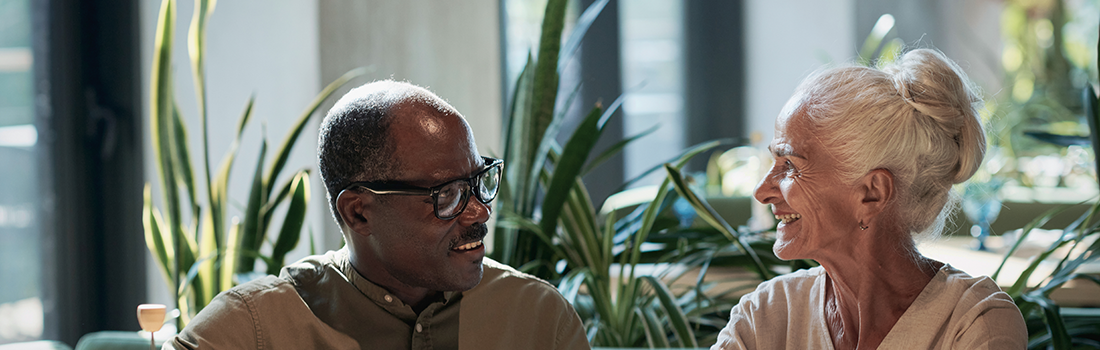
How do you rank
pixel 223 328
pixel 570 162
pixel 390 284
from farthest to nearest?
1. pixel 570 162
2. pixel 390 284
3. pixel 223 328

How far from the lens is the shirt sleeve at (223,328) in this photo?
1.19 meters

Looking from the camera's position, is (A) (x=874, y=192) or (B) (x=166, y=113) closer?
(A) (x=874, y=192)

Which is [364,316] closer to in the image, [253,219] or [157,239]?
[253,219]

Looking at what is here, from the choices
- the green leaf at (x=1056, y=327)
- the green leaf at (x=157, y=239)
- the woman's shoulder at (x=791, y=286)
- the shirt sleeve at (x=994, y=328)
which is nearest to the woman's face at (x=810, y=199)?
the woman's shoulder at (x=791, y=286)

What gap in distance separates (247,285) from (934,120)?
101 centimetres

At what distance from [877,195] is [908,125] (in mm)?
112

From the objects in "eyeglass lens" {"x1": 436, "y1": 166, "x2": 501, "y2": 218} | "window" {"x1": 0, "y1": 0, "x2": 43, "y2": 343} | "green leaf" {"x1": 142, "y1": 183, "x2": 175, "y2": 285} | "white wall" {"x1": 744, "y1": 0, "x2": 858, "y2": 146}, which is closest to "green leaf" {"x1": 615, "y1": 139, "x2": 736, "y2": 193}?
"eyeglass lens" {"x1": 436, "y1": 166, "x2": 501, "y2": 218}

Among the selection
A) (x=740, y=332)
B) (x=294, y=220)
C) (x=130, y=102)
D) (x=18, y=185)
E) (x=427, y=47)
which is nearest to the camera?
(x=740, y=332)

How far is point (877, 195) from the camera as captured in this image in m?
1.33

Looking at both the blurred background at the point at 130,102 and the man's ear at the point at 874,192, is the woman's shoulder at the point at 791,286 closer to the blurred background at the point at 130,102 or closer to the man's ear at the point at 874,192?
the man's ear at the point at 874,192

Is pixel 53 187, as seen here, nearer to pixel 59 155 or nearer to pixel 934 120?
pixel 59 155

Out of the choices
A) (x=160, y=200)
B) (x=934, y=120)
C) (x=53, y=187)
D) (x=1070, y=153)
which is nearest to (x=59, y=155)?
(x=53, y=187)

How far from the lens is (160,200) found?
320 cm

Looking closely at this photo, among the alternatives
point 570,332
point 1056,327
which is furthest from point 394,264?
point 1056,327
